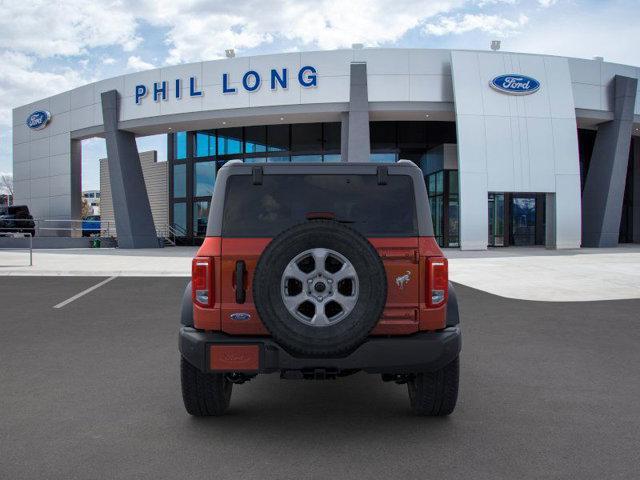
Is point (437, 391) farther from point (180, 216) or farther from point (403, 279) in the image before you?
point (180, 216)

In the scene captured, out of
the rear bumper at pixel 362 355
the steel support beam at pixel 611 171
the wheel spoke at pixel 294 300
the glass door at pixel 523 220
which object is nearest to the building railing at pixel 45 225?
the glass door at pixel 523 220

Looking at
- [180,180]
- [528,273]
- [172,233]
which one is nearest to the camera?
[528,273]

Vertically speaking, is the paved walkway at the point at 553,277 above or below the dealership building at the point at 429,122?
below

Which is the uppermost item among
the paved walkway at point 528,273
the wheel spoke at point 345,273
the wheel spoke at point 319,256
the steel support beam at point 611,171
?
the steel support beam at point 611,171

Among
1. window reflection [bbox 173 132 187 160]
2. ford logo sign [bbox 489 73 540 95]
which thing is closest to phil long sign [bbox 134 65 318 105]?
window reflection [bbox 173 132 187 160]

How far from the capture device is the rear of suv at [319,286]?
3391mm

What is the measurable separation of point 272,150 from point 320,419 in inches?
1155

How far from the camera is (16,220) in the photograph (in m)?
32.1

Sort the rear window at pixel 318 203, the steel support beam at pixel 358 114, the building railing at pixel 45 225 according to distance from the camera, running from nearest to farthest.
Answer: the rear window at pixel 318 203 → the steel support beam at pixel 358 114 → the building railing at pixel 45 225

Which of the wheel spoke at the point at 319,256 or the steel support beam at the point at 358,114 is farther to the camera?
the steel support beam at the point at 358,114

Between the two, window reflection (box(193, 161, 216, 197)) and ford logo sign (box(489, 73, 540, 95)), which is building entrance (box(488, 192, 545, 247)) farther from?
window reflection (box(193, 161, 216, 197))

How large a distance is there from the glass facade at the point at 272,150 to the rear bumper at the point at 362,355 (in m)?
26.7

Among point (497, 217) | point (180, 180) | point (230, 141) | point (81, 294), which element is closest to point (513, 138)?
point (497, 217)

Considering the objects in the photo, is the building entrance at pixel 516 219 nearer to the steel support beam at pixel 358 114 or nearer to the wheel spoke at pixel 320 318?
the steel support beam at pixel 358 114
